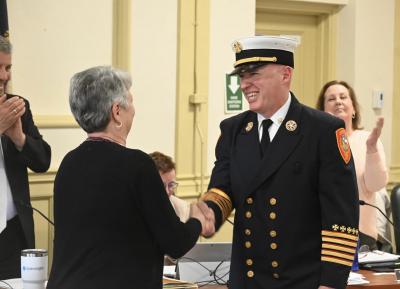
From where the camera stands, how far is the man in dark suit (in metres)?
3.50

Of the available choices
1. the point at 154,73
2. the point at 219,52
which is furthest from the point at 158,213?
the point at 219,52

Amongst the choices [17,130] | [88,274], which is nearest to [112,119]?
[88,274]

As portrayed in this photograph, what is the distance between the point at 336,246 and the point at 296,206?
180 mm

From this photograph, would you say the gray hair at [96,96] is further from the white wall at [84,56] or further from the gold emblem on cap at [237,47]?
the white wall at [84,56]

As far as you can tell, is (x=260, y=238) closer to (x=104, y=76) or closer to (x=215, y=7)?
(x=104, y=76)

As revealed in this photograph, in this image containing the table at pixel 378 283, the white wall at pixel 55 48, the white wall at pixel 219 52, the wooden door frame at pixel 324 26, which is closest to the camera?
the table at pixel 378 283

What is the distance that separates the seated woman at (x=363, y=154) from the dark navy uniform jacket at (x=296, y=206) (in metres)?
1.19

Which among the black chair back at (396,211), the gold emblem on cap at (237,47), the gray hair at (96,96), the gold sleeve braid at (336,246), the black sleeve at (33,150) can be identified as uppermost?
the gold emblem on cap at (237,47)

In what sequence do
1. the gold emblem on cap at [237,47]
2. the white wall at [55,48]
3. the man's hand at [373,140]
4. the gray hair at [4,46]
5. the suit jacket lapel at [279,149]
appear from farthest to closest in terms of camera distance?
the white wall at [55,48]
the man's hand at [373,140]
the gray hair at [4,46]
the gold emblem on cap at [237,47]
the suit jacket lapel at [279,149]

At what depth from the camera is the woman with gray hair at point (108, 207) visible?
7.61ft

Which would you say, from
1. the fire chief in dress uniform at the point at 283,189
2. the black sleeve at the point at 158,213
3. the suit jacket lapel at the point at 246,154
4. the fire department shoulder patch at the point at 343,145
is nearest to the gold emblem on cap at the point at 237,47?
the fire chief in dress uniform at the point at 283,189

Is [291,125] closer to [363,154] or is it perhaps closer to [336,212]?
[336,212]

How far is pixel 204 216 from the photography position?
8.79 ft

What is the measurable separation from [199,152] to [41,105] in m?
1.16
